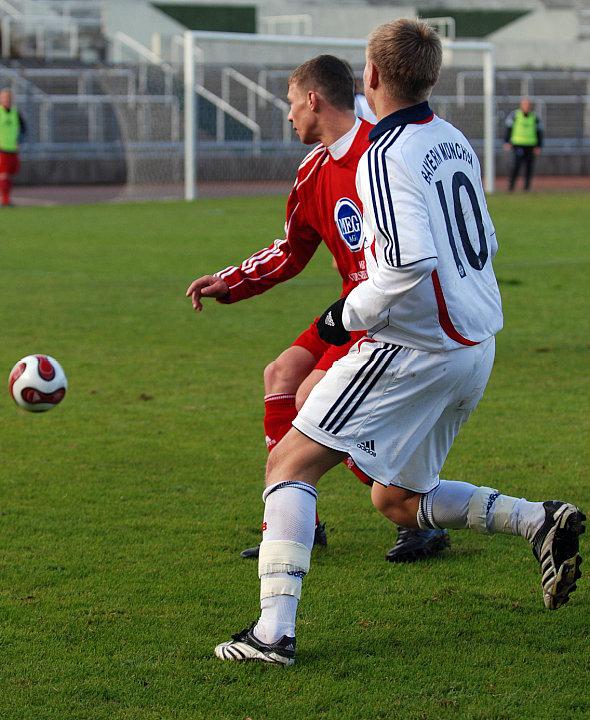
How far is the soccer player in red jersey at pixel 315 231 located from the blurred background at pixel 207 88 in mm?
21359

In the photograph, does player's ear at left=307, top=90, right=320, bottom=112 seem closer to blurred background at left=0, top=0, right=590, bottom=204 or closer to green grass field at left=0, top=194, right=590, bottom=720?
green grass field at left=0, top=194, right=590, bottom=720

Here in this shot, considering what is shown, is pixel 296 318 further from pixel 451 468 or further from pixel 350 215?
pixel 350 215

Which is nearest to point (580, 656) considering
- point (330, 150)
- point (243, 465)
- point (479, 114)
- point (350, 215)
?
point (350, 215)

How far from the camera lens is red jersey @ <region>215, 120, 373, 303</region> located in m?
4.31

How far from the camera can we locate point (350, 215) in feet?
14.1

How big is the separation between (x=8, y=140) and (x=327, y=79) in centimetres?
2120

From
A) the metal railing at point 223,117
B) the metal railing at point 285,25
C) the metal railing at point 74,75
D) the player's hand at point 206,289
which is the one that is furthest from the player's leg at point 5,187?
the player's hand at point 206,289

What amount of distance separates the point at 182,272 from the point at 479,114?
18064mm

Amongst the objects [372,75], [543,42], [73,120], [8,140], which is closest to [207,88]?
[73,120]

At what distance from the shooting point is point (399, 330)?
11.5 ft

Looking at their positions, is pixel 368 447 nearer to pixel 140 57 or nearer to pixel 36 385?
pixel 36 385

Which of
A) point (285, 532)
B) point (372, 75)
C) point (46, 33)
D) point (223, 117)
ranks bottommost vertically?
point (285, 532)

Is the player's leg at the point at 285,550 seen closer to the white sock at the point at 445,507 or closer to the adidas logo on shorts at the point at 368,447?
the adidas logo on shorts at the point at 368,447

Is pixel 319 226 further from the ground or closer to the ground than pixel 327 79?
closer to the ground
